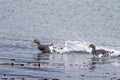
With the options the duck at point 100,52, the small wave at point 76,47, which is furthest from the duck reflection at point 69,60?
the small wave at point 76,47

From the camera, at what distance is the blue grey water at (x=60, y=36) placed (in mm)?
27500

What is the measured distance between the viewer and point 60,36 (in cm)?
4203

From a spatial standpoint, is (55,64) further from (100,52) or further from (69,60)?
(100,52)

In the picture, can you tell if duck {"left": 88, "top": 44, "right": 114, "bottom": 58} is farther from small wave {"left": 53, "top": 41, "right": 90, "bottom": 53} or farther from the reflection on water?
small wave {"left": 53, "top": 41, "right": 90, "bottom": 53}

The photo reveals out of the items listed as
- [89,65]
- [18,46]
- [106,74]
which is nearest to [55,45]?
[18,46]

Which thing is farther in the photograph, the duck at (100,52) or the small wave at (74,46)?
the small wave at (74,46)

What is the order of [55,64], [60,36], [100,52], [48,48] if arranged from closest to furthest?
[55,64], [100,52], [48,48], [60,36]

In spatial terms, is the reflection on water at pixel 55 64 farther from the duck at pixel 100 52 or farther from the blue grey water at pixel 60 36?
the duck at pixel 100 52

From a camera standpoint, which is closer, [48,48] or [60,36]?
[48,48]

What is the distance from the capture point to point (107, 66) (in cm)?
3038

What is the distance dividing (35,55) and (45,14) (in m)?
23.2

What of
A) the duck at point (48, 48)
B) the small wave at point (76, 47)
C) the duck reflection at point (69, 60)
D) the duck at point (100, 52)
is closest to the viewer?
the duck reflection at point (69, 60)

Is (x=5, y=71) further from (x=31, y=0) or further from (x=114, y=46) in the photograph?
(x=31, y=0)

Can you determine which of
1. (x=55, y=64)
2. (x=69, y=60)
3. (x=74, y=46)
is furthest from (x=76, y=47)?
(x=55, y=64)
